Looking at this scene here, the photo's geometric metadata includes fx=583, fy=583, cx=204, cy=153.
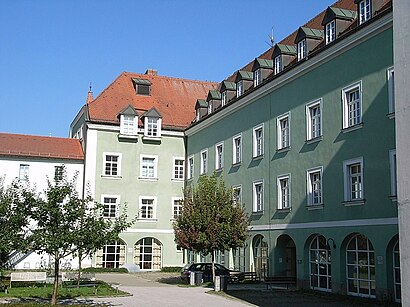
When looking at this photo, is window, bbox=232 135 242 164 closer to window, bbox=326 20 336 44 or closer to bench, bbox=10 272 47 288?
window, bbox=326 20 336 44

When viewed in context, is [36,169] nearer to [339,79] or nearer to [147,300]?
[147,300]

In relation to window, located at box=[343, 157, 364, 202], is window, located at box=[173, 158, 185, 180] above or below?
above

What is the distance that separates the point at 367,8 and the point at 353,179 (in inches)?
271

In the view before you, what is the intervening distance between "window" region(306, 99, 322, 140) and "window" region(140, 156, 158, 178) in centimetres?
1831

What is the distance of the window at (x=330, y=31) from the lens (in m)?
25.6

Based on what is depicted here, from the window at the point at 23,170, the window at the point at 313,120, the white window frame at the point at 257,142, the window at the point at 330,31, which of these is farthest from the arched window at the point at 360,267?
the window at the point at 23,170

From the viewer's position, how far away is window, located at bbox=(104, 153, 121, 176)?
4162cm

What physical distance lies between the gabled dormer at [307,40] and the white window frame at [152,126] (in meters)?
16.8

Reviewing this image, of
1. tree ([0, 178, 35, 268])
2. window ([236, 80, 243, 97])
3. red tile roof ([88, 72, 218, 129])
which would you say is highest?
red tile roof ([88, 72, 218, 129])

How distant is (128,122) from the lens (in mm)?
42219

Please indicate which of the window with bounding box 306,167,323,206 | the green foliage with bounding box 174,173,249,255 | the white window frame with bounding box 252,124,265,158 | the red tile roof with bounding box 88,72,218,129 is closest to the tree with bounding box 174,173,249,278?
the green foliage with bounding box 174,173,249,255

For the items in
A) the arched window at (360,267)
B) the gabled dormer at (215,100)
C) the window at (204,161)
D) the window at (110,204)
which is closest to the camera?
the arched window at (360,267)

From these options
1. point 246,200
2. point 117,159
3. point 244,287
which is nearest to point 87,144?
point 117,159

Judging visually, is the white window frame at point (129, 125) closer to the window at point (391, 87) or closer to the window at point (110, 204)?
the window at point (110, 204)
